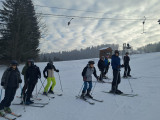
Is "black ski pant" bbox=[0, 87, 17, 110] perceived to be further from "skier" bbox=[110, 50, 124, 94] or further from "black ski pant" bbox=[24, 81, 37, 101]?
"skier" bbox=[110, 50, 124, 94]

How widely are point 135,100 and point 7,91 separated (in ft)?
16.9

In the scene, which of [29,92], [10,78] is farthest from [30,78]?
[10,78]

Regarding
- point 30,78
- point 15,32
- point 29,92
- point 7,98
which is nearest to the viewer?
point 7,98

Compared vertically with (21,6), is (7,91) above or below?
below

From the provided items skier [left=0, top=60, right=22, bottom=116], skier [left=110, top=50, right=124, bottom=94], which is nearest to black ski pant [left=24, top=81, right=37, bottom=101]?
skier [left=0, top=60, right=22, bottom=116]

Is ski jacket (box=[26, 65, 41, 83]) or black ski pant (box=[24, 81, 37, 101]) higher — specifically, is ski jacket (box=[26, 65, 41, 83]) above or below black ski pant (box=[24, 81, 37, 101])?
above

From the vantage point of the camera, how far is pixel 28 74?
5500 millimetres

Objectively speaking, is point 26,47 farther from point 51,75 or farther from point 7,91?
point 7,91

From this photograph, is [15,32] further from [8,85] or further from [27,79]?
[8,85]

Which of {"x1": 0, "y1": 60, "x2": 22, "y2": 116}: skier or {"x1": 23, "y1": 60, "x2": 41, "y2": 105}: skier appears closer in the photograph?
{"x1": 0, "y1": 60, "x2": 22, "y2": 116}: skier

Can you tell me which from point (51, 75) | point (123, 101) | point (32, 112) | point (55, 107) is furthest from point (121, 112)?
point (51, 75)

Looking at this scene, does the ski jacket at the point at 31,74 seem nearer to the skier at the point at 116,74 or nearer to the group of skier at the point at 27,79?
the group of skier at the point at 27,79

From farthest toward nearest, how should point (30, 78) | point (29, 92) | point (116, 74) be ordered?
point (116, 74), point (30, 78), point (29, 92)

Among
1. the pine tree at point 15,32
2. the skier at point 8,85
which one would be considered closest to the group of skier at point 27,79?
the skier at point 8,85
